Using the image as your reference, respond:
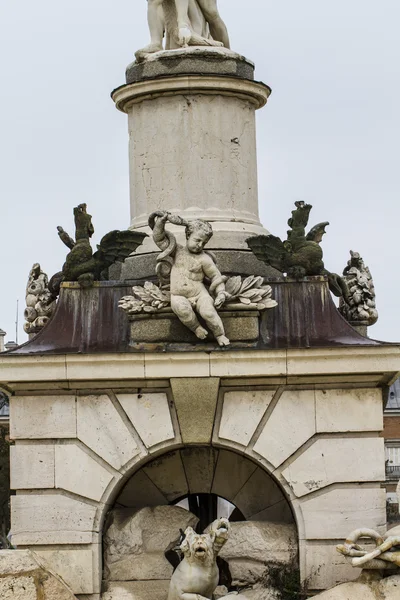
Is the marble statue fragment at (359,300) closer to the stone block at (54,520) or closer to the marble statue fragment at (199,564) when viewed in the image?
the marble statue fragment at (199,564)

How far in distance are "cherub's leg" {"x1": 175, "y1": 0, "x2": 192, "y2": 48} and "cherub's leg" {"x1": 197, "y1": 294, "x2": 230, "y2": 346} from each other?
3.69 m

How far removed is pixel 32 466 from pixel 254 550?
2604mm

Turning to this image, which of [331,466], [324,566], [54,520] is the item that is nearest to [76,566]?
[54,520]

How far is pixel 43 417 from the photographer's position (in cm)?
2156

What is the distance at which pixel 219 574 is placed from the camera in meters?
21.6

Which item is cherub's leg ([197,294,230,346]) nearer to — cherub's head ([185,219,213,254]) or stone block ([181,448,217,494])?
cherub's head ([185,219,213,254])

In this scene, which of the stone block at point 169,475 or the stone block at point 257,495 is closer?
the stone block at point 257,495

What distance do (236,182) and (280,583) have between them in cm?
483

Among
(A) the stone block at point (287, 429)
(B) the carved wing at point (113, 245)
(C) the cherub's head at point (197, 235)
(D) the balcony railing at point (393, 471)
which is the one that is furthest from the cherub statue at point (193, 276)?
(D) the balcony railing at point (393, 471)

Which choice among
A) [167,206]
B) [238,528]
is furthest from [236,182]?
[238,528]

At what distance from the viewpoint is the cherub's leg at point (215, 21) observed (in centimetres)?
2373

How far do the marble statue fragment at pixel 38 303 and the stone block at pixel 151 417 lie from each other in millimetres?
1889

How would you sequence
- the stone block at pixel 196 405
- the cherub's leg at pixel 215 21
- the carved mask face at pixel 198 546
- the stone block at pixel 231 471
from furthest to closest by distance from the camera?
1. the cherub's leg at pixel 215 21
2. the stone block at pixel 231 471
3. the stone block at pixel 196 405
4. the carved mask face at pixel 198 546

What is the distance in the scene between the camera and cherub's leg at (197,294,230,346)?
2105cm
